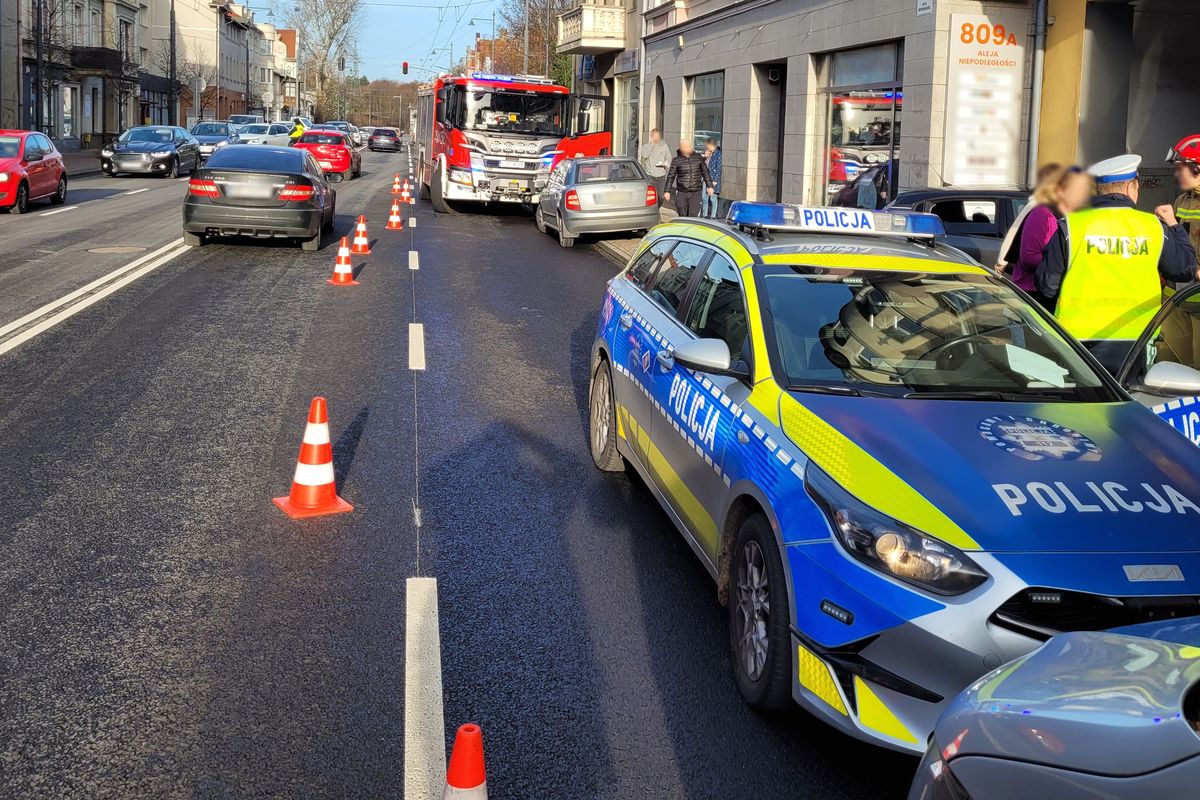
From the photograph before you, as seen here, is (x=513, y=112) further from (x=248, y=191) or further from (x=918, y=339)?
(x=918, y=339)

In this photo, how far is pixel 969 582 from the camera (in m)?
3.57

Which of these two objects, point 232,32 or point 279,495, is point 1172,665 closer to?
point 279,495

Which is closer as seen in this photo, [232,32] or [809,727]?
[809,727]

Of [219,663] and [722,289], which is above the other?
[722,289]

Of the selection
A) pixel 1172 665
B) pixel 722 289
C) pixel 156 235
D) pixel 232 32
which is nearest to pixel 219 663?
pixel 722 289

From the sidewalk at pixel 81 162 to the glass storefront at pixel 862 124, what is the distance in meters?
26.4

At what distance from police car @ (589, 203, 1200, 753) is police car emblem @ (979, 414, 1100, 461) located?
1 cm

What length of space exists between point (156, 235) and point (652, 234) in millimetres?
15317

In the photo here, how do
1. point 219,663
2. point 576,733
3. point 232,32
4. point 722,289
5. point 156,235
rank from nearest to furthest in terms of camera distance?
1. point 576,733
2. point 219,663
3. point 722,289
4. point 156,235
5. point 232,32

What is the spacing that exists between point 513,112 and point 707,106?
532 cm

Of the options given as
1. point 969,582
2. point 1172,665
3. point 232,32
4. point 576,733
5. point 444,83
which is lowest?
point 576,733

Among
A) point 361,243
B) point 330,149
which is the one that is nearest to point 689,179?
point 361,243

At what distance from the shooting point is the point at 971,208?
490 inches

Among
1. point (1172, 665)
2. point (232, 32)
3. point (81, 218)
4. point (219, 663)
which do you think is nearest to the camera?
point (1172, 665)
